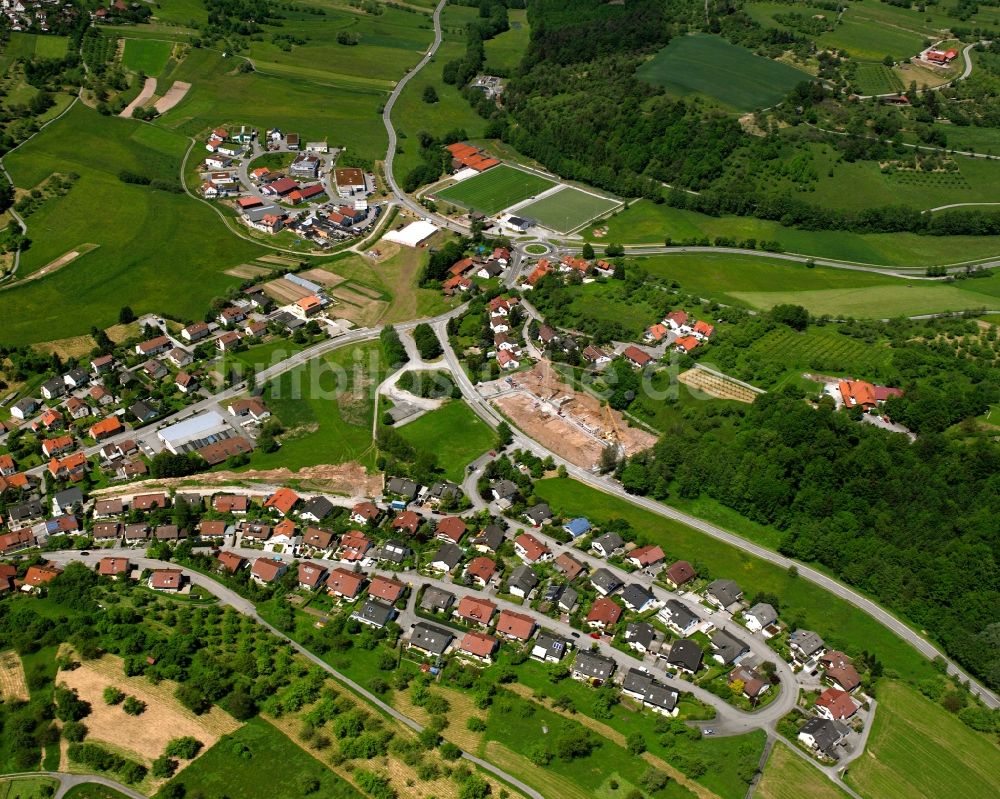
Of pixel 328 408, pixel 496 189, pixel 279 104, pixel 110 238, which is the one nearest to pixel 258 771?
pixel 328 408

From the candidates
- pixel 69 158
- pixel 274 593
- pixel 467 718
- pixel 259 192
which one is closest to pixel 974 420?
pixel 467 718

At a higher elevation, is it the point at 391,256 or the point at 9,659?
the point at 391,256

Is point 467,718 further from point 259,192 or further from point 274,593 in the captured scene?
point 259,192

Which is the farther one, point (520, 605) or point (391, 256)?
point (391, 256)

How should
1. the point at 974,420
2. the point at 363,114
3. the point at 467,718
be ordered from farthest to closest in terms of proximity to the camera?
the point at 363,114 → the point at 974,420 → the point at 467,718

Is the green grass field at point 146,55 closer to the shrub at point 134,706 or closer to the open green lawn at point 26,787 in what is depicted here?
the shrub at point 134,706

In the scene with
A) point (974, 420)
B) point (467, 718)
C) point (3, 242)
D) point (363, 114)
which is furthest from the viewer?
point (363, 114)

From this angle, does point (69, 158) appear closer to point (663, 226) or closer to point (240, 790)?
point (663, 226)

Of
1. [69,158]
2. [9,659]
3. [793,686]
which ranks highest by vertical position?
[69,158]
